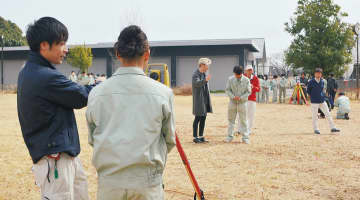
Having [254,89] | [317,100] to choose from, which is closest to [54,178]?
[254,89]

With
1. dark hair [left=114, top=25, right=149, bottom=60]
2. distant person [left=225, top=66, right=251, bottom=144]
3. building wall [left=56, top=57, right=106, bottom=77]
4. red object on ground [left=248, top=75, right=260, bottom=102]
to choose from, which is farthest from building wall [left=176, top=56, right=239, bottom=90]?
dark hair [left=114, top=25, right=149, bottom=60]

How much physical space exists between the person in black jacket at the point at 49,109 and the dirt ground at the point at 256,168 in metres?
2.19

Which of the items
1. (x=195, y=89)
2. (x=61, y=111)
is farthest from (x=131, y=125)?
(x=195, y=89)

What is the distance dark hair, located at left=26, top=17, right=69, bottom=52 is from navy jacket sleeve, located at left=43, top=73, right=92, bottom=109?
0.24 meters

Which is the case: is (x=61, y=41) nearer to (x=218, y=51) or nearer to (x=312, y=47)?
(x=312, y=47)

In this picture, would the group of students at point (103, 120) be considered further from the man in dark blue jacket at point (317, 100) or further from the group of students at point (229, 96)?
the man in dark blue jacket at point (317, 100)

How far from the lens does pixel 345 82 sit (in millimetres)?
26906

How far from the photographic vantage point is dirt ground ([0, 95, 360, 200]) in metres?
4.64

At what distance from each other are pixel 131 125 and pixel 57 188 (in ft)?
2.60

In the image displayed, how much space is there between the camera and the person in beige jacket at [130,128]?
6.54 ft

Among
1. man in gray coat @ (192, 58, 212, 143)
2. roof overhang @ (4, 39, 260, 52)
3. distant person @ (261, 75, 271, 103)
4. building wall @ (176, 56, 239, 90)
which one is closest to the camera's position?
man in gray coat @ (192, 58, 212, 143)

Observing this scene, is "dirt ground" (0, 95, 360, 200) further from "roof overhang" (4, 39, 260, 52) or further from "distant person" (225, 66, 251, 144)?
"roof overhang" (4, 39, 260, 52)

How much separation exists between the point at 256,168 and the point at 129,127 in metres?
4.20

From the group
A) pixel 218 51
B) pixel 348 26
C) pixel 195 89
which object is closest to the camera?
pixel 195 89
